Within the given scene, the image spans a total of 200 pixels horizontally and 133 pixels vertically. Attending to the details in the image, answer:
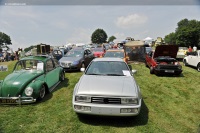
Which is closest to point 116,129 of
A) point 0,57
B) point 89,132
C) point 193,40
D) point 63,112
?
point 89,132

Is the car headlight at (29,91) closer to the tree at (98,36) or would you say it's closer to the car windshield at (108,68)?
the car windshield at (108,68)

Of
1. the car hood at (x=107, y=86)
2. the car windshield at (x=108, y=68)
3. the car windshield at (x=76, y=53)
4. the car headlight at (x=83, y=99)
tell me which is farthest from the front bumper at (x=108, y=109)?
the car windshield at (x=76, y=53)

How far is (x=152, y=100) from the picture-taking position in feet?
21.0

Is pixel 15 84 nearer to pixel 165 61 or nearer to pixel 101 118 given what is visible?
pixel 101 118

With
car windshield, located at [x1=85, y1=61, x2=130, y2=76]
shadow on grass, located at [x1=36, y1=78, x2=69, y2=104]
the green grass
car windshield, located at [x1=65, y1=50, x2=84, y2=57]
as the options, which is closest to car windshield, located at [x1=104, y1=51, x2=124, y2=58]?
car windshield, located at [x1=65, y1=50, x2=84, y2=57]

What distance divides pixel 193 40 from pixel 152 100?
199ft

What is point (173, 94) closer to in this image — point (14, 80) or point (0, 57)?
point (14, 80)

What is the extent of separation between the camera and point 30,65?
22.9 feet

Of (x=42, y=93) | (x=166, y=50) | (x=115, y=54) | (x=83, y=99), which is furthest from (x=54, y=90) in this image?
(x=166, y=50)

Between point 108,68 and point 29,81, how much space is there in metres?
2.86

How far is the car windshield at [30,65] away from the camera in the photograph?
22.2ft

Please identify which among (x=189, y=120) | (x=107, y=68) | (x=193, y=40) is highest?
(x=193, y=40)

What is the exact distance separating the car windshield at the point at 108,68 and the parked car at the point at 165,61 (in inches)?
212

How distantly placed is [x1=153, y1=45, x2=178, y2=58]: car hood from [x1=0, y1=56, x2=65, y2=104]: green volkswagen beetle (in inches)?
286
